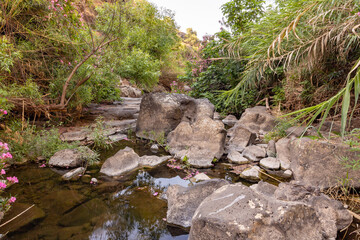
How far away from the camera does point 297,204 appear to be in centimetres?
169

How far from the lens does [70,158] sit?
3814mm

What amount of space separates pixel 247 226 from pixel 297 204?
0.49 meters

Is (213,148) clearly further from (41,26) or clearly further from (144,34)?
(144,34)

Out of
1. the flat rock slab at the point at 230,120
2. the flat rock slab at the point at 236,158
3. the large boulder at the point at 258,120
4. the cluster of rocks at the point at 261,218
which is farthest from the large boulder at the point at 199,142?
the flat rock slab at the point at 230,120

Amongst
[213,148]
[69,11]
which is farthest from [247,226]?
[69,11]

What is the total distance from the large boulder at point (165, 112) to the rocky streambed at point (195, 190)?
16.4 inches

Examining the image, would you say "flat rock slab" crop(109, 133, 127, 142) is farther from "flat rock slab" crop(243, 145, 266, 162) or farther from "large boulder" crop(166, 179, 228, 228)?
"large boulder" crop(166, 179, 228, 228)

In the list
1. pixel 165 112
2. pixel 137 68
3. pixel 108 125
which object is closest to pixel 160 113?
pixel 165 112

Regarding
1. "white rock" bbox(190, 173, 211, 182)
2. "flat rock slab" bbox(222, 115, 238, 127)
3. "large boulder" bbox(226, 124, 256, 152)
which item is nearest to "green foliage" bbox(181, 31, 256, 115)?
"flat rock slab" bbox(222, 115, 238, 127)

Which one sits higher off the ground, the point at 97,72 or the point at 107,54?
the point at 107,54

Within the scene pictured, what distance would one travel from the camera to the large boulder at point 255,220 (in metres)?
1.57

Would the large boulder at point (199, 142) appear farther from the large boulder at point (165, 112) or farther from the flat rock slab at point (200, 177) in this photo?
the large boulder at point (165, 112)

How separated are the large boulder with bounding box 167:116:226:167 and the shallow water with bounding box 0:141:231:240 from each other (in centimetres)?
43

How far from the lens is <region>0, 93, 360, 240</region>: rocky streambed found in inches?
66.5
